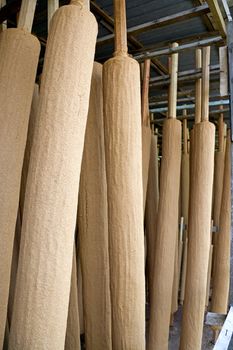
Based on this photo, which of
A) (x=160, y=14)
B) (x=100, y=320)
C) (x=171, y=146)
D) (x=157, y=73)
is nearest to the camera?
(x=100, y=320)

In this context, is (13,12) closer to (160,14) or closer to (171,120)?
(171,120)

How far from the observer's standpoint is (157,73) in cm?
205

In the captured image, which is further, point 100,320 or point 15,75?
point 100,320

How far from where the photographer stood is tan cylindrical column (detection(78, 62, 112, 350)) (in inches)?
27.6

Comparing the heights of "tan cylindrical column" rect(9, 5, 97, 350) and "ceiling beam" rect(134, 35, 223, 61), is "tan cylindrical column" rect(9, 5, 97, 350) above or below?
below

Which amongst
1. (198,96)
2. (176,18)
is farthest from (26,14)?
(198,96)

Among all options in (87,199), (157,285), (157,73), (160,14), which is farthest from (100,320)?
(157,73)

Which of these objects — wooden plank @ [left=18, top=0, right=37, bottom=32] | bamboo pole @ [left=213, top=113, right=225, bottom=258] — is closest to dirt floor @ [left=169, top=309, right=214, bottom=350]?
bamboo pole @ [left=213, top=113, right=225, bottom=258]

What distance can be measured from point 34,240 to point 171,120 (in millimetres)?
933

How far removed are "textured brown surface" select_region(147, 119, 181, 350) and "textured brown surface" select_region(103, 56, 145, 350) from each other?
54cm

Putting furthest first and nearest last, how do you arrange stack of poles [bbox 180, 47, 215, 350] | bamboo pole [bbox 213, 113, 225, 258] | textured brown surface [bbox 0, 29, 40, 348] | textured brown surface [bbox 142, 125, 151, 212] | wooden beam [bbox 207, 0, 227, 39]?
1. bamboo pole [bbox 213, 113, 225, 258]
2. textured brown surface [bbox 142, 125, 151, 212]
3. stack of poles [bbox 180, 47, 215, 350]
4. wooden beam [bbox 207, 0, 227, 39]
5. textured brown surface [bbox 0, 29, 40, 348]

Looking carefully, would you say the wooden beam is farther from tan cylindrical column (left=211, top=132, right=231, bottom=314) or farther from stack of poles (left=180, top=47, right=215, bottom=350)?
tan cylindrical column (left=211, top=132, right=231, bottom=314)

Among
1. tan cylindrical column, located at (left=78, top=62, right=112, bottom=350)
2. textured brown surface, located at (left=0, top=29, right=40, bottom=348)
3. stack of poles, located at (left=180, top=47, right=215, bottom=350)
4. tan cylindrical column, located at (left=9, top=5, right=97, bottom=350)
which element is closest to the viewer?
tan cylindrical column, located at (left=9, top=5, right=97, bottom=350)

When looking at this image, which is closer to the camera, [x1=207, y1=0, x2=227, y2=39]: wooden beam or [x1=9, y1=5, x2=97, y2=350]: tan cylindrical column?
[x1=9, y1=5, x2=97, y2=350]: tan cylindrical column
